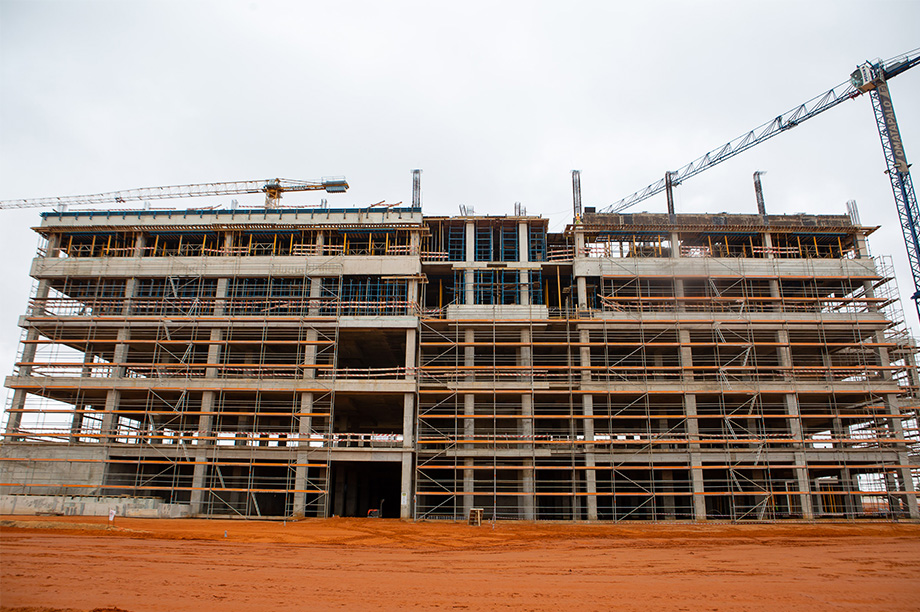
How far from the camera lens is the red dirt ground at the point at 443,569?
11875mm

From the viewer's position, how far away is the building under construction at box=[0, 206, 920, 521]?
34625mm

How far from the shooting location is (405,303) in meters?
36.9

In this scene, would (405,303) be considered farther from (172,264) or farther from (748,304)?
(748,304)

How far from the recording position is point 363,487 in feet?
158

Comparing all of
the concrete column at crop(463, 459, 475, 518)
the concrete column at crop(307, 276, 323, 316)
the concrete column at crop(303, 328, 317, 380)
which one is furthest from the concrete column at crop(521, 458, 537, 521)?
the concrete column at crop(307, 276, 323, 316)

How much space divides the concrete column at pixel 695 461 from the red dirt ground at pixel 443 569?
712cm

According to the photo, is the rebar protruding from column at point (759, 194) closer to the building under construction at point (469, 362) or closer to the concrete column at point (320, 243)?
the building under construction at point (469, 362)

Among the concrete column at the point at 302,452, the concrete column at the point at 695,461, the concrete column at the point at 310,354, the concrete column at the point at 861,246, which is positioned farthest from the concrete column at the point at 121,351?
the concrete column at the point at 861,246

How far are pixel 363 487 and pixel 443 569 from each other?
33.9 metres

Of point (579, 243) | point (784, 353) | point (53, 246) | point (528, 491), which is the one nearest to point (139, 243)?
point (53, 246)

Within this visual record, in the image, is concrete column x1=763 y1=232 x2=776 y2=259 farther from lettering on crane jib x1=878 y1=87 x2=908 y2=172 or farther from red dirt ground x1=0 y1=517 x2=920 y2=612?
red dirt ground x1=0 y1=517 x2=920 y2=612

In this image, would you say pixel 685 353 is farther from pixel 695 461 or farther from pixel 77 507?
pixel 77 507

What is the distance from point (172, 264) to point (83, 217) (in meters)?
7.74

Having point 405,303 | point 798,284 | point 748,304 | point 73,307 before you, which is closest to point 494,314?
point 405,303
